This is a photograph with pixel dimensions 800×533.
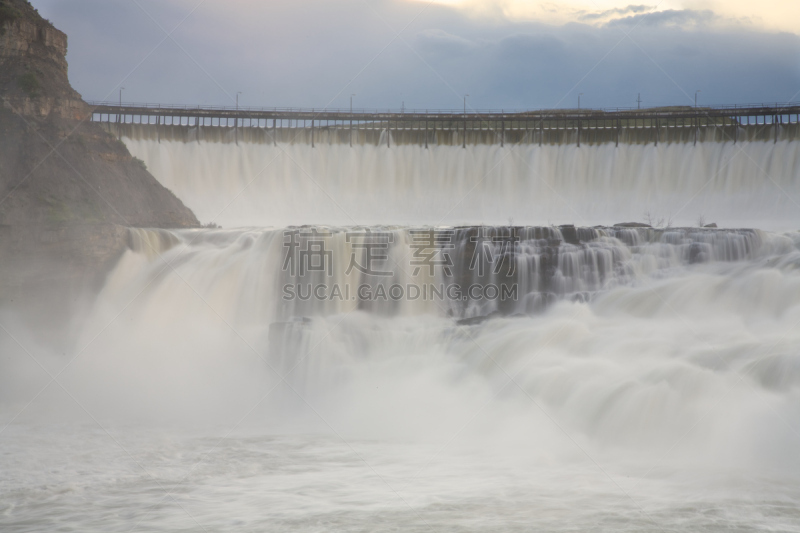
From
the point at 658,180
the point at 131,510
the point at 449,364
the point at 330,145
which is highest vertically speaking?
the point at 330,145

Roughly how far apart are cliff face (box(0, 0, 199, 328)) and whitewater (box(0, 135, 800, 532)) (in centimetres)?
127

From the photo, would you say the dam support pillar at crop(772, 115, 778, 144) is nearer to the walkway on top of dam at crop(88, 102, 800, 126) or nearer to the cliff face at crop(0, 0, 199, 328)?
the walkway on top of dam at crop(88, 102, 800, 126)

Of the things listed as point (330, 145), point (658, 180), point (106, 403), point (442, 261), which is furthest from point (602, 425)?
point (330, 145)

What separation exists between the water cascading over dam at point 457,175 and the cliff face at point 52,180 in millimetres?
11701

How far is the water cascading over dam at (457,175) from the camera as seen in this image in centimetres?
3884

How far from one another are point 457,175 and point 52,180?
2511cm

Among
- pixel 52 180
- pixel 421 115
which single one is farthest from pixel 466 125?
pixel 52 180

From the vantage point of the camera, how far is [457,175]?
139ft

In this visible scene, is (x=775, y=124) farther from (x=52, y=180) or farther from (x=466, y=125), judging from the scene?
(x=52, y=180)

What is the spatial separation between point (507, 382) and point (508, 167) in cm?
2914

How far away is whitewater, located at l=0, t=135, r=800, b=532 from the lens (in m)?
9.48

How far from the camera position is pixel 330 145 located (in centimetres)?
4322

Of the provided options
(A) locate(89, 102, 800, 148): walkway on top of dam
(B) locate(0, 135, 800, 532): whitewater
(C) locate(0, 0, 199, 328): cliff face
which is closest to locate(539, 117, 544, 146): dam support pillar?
(A) locate(89, 102, 800, 148): walkway on top of dam

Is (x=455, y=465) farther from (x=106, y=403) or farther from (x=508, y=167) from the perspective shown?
(x=508, y=167)
